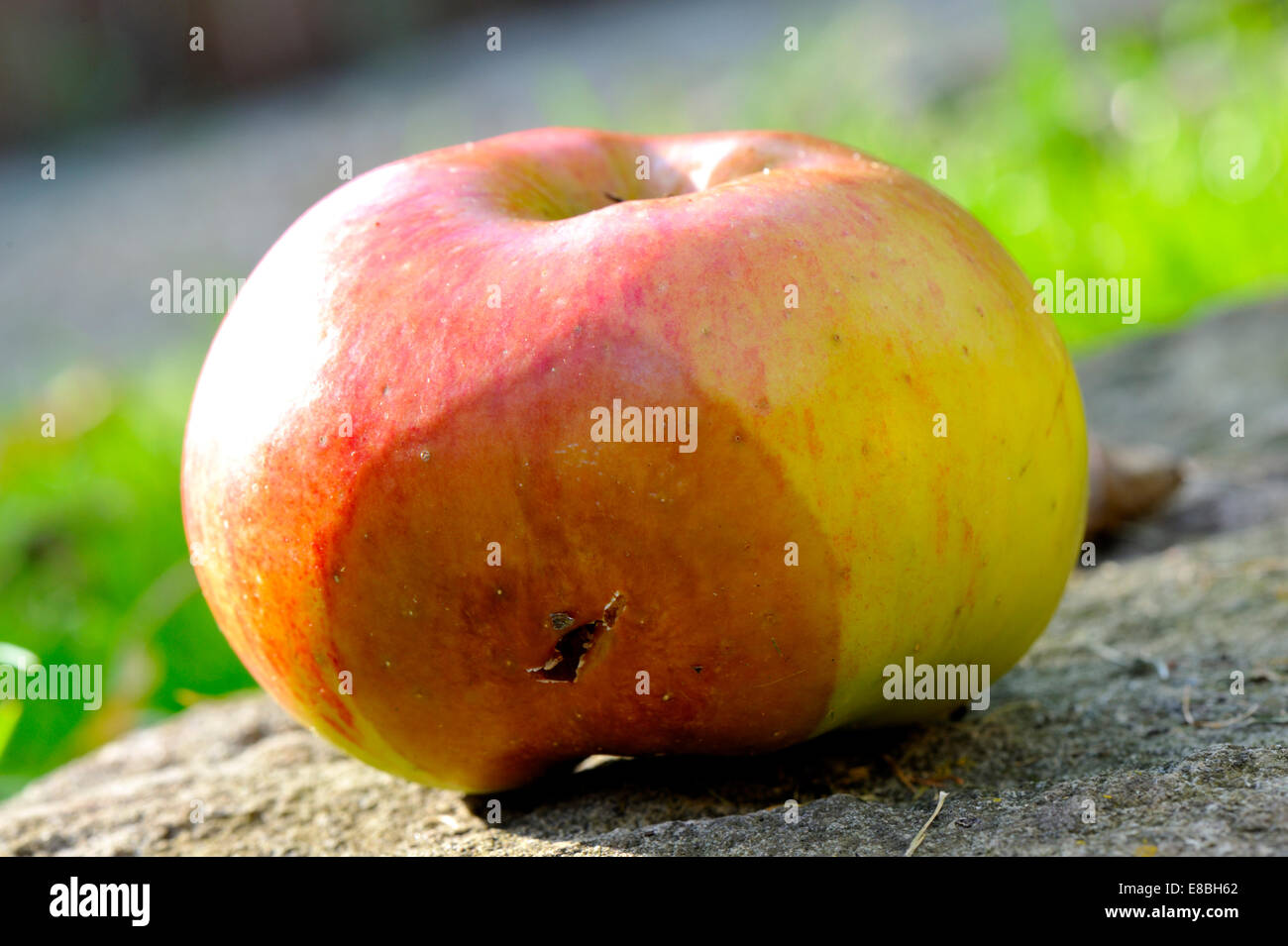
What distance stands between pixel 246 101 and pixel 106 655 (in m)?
7.90

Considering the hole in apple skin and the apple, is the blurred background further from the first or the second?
the hole in apple skin

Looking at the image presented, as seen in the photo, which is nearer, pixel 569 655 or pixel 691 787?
pixel 569 655

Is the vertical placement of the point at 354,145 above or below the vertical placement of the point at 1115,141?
above

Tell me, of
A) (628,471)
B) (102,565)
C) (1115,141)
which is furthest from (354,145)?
(628,471)

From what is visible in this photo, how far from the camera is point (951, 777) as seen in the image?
1620 millimetres

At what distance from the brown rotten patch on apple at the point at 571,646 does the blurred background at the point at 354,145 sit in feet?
2.98

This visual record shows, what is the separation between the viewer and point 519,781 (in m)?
1.60

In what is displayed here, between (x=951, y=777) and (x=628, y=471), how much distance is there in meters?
0.61

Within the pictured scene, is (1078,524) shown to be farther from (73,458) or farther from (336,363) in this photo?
(73,458)

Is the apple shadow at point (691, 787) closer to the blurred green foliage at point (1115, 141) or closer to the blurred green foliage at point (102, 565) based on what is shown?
the blurred green foliage at point (102, 565)

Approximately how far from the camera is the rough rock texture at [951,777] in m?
1.33

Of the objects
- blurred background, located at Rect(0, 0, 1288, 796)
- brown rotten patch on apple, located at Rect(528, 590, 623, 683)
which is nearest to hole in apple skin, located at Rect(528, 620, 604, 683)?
brown rotten patch on apple, located at Rect(528, 590, 623, 683)

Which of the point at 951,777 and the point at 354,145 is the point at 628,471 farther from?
the point at 354,145

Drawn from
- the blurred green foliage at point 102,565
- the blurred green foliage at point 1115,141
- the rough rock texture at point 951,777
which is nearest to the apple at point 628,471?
the rough rock texture at point 951,777
